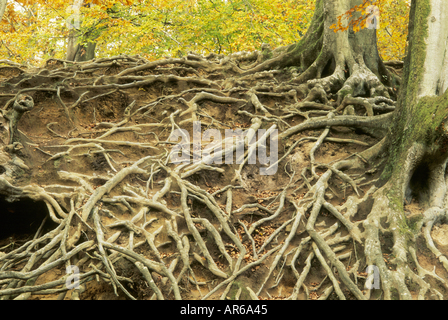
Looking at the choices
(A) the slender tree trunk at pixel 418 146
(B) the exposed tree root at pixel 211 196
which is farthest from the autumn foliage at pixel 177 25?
(A) the slender tree trunk at pixel 418 146

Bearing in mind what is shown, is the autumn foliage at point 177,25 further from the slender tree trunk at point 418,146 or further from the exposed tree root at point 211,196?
the slender tree trunk at point 418,146

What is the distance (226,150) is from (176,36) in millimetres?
13363

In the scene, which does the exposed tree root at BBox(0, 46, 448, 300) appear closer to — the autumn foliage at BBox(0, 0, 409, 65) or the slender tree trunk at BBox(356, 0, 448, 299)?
the slender tree trunk at BBox(356, 0, 448, 299)

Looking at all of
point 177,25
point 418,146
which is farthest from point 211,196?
point 177,25

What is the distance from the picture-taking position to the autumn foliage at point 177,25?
15.0 metres

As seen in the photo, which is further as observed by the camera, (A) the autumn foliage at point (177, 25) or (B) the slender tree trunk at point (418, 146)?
(A) the autumn foliage at point (177, 25)

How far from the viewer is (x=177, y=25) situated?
16.4m

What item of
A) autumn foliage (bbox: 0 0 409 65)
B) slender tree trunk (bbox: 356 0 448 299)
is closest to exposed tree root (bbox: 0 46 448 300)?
slender tree trunk (bbox: 356 0 448 299)

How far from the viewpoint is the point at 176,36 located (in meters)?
Answer: 18.0

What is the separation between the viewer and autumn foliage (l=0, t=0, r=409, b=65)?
15.0 metres

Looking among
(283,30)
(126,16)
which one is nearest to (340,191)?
(283,30)

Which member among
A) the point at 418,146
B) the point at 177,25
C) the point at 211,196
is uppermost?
the point at 177,25

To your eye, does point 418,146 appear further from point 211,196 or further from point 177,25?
point 177,25
